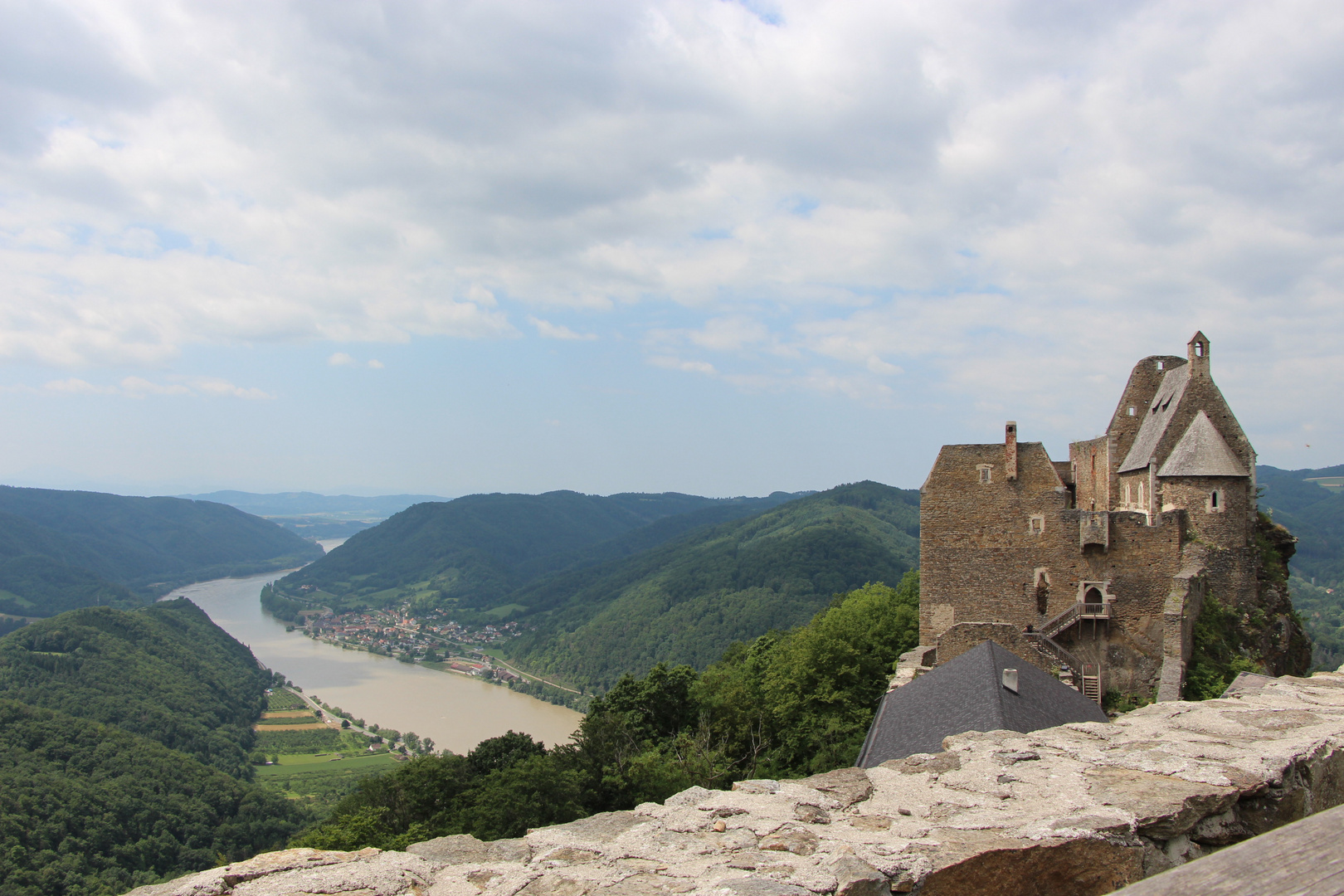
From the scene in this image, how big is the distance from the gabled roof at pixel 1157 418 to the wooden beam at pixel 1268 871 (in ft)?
83.0

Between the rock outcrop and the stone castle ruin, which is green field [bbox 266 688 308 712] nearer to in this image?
the stone castle ruin

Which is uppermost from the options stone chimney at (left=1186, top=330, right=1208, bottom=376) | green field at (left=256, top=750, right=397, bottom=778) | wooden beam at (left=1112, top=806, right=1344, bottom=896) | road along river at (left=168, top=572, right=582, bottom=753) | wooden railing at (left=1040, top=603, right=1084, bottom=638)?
stone chimney at (left=1186, top=330, right=1208, bottom=376)

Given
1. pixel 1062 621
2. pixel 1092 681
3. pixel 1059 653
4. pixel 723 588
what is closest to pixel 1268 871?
pixel 1059 653

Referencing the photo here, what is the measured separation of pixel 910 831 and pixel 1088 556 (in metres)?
22.5

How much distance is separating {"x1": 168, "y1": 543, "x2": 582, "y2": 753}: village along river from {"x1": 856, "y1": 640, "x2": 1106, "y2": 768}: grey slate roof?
65382 millimetres

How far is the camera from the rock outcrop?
3.58 m

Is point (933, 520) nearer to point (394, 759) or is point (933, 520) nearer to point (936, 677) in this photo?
point (936, 677)

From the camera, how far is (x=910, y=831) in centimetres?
408

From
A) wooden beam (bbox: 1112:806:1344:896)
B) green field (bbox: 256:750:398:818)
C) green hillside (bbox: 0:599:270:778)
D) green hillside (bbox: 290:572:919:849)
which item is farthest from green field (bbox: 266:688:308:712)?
wooden beam (bbox: 1112:806:1344:896)

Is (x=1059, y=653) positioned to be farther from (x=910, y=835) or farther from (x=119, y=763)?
(x=119, y=763)

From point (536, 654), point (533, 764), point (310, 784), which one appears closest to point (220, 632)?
point (536, 654)

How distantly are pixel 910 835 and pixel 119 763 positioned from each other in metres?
91.7

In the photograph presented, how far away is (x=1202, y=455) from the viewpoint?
22781mm

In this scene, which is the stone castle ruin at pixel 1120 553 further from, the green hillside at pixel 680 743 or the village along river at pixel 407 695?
the village along river at pixel 407 695
